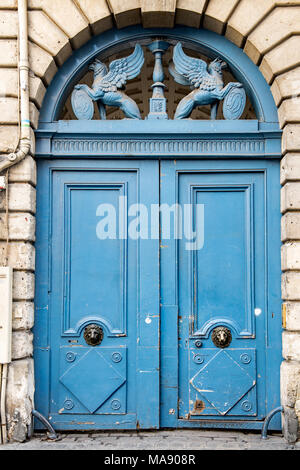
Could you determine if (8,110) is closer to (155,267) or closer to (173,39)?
(173,39)

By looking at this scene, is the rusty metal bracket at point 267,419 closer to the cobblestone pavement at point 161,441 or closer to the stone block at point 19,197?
the cobblestone pavement at point 161,441

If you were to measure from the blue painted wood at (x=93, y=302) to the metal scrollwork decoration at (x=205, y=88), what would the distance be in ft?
2.75

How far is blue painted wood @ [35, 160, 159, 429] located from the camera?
507cm

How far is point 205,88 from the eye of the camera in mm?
5387

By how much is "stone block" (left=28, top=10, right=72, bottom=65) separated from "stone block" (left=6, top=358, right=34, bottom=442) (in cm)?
321

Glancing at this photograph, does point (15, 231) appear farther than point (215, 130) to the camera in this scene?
No

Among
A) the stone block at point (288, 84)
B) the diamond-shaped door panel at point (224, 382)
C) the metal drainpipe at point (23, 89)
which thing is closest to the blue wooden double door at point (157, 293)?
the diamond-shaped door panel at point (224, 382)

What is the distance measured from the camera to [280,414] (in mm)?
4996

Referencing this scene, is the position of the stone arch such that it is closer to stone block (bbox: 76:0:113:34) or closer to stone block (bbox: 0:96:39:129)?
stone block (bbox: 76:0:113:34)

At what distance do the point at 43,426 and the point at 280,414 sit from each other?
2.41 m

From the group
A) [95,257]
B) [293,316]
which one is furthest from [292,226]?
[95,257]
